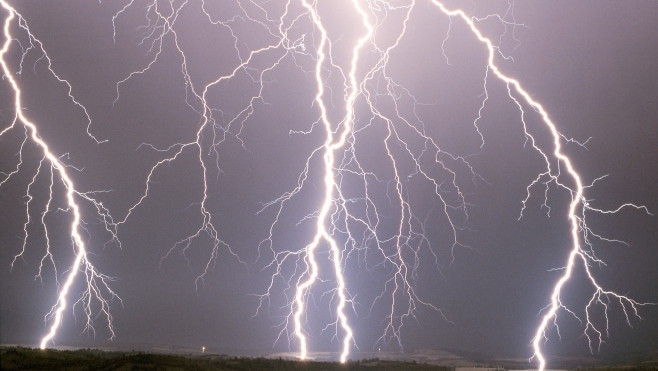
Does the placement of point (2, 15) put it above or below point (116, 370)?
above

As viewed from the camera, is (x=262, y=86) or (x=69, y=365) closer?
(x=69, y=365)

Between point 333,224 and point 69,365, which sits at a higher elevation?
point 333,224

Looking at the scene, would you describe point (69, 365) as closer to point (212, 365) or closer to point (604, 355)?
point (212, 365)

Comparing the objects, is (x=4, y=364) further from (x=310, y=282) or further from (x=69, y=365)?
(x=310, y=282)

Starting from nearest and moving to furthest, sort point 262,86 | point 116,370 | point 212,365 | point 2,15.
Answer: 1. point 116,370
2. point 212,365
3. point 2,15
4. point 262,86

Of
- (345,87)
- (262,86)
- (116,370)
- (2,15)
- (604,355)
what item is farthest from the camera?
(604,355)

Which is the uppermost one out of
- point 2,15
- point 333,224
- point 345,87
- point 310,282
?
point 2,15

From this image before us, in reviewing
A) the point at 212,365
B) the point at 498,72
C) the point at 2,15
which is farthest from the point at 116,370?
the point at 498,72

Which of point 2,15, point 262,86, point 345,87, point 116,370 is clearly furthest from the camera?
point 262,86

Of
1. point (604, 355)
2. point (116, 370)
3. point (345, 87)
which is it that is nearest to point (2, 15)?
point (345, 87)
